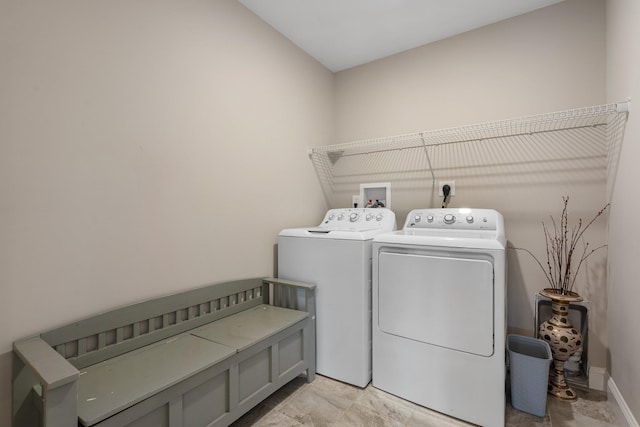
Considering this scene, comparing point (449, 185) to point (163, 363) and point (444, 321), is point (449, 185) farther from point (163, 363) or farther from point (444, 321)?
point (163, 363)

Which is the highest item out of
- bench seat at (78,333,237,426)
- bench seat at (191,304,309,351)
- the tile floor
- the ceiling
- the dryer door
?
the ceiling

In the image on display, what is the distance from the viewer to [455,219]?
2.06 m

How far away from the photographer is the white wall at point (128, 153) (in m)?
1.12

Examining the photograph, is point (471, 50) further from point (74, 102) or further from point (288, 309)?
point (74, 102)

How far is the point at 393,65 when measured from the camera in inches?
104

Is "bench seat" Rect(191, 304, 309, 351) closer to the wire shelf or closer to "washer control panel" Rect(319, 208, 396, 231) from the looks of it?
"washer control panel" Rect(319, 208, 396, 231)

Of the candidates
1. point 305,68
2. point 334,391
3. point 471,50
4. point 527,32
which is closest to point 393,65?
point 471,50

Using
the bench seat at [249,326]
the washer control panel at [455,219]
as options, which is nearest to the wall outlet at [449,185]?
the washer control panel at [455,219]

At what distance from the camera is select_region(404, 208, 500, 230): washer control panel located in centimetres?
195

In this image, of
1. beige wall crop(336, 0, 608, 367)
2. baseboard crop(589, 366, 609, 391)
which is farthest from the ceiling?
baseboard crop(589, 366, 609, 391)

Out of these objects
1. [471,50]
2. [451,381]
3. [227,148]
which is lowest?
[451,381]

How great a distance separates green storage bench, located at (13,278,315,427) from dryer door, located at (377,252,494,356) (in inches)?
20.9

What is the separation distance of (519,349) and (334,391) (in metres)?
1.24

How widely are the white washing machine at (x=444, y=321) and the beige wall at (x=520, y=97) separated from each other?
0.41 m
